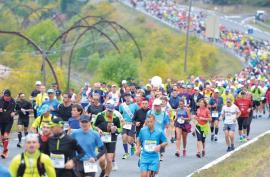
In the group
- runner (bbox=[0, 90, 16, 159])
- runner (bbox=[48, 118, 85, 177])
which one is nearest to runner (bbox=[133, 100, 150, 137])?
runner (bbox=[0, 90, 16, 159])

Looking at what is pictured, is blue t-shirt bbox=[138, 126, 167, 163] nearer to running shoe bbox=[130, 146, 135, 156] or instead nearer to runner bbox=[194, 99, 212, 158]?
running shoe bbox=[130, 146, 135, 156]

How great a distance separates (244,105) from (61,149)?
576 inches

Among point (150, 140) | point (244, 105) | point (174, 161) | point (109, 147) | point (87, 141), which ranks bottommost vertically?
point (174, 161)

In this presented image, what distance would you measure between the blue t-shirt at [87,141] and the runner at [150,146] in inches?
75.3

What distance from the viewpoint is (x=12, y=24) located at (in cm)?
11194

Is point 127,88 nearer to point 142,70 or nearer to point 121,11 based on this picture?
point 142,70

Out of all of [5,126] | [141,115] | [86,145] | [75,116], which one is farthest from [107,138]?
[5,126]

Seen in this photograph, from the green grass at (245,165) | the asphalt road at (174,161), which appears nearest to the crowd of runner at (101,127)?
the asphalt road at (174,161)

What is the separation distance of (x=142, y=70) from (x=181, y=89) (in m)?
35.8

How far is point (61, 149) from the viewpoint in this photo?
1348cm

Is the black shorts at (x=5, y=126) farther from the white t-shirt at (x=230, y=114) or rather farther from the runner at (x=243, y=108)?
the runner at (x=243, y=108)

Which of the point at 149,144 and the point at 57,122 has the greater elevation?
the point at 57,122

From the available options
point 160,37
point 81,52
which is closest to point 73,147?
point 160,37

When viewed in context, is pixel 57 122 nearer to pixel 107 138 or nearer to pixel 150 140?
pixel 150 140
